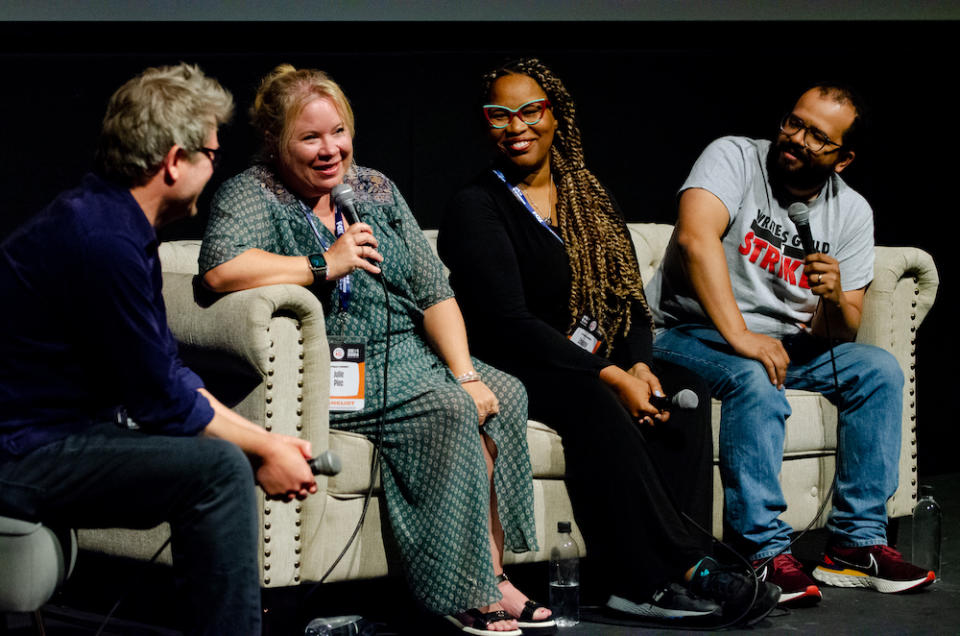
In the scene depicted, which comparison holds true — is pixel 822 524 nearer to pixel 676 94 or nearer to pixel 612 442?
pixel 612 442

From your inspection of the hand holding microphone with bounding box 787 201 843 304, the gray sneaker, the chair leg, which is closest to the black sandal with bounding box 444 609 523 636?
the gray sneaker

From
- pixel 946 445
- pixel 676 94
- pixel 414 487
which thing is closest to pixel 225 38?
pixel 676 94

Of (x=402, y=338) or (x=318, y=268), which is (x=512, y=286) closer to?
(x=402, y=338)

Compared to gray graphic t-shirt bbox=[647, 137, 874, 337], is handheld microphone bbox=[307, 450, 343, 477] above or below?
below

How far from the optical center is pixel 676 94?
4.55 metres

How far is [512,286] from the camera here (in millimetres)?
2818

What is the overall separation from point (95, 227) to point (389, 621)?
1348 mm

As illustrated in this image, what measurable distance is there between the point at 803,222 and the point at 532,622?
1.30 metres

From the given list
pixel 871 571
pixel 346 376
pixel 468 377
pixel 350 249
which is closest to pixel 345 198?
pixel 350 249

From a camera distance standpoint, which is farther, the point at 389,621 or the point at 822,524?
→ the point at 822,524

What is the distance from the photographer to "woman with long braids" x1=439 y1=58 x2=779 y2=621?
260 cm

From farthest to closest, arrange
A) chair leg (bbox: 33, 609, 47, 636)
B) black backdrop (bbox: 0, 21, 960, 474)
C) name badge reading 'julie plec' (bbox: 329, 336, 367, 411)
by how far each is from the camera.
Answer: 1. black backdrop (bbox: 0, 21, 960, 474)
2. name badge reading 'julie plec' (bbox: 329, 336, 367, 411)
3. chair leg (bbox: 33, 609, 47, 636)

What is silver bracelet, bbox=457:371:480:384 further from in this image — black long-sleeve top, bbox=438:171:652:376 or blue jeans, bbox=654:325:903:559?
blue jeans, bbox=654:325:903:559

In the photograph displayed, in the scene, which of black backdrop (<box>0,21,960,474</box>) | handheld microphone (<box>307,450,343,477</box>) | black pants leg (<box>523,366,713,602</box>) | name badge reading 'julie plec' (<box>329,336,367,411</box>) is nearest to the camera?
handheld microphone (<box>307,450,343,477</box>)
